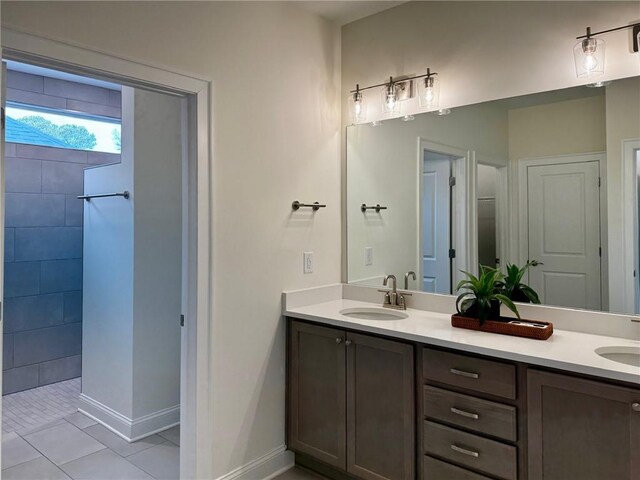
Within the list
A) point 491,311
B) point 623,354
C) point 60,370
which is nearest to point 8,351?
point 60,370

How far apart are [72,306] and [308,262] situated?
269cm

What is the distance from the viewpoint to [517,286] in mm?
2227

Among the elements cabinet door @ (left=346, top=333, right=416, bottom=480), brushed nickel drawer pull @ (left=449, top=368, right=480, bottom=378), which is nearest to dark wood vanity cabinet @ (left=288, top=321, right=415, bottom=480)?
cabinet door @ (left=346, top=333, right=416, bottom=480)

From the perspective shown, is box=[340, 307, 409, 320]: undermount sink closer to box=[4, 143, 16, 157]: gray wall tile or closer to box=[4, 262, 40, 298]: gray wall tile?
box=[4, 262, 40, 298]: gray wall tile

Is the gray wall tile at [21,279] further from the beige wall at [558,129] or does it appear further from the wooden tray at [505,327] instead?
the beige wall at [558,129]

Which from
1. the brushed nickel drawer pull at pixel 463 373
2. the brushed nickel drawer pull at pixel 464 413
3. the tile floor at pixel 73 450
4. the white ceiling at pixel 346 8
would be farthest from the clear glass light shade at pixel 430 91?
the tile floor at pixel 73 450

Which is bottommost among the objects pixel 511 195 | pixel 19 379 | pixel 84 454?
pixel 84 454

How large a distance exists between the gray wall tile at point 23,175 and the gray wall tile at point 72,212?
0.84ft

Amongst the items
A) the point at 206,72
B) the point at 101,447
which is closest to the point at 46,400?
the point at 101,447

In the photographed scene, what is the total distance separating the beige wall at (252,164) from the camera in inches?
81.5

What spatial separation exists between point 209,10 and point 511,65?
4.89ft

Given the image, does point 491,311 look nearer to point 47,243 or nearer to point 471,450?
point 471,450

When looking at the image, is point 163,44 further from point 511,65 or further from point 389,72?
point 511,65

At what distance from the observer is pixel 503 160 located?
231 cm
